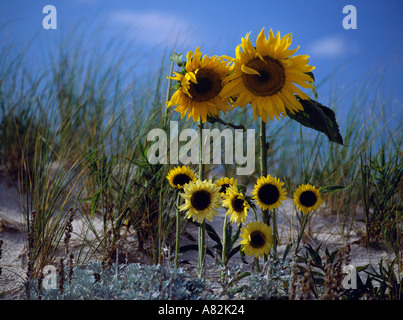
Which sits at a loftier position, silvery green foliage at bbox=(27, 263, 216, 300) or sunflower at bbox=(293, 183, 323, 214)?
sunflower at bbox=(293, 183, 323, 214)

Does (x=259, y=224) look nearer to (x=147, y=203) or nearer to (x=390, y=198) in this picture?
(x=147, y=203)

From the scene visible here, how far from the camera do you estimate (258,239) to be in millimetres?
1402

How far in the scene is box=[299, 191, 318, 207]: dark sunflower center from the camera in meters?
1.50

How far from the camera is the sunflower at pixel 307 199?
150 centimetres

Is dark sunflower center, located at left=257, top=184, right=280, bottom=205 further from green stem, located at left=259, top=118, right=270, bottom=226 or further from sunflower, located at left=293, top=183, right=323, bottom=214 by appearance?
sunflower, located at left=293, top=183, right=323, bottom=214

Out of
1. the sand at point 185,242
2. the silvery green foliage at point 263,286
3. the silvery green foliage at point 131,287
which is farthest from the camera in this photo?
the sand at point 185,242

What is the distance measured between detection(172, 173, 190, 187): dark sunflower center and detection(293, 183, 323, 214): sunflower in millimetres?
418

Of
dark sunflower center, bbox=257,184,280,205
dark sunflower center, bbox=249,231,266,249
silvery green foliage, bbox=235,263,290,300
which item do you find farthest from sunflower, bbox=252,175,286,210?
silvery green foliage, bbox=235,263,290,300

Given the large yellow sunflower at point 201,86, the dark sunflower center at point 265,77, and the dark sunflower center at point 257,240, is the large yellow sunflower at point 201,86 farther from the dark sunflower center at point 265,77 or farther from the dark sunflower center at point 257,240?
the dark sunflower center at point 257,240

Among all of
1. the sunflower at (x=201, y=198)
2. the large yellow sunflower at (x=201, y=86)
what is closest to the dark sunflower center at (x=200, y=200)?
the sunflower at (x=201, y=198)

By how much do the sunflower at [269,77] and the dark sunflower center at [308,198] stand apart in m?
0.34

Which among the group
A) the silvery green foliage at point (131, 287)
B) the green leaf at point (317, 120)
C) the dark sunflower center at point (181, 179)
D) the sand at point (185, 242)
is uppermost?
the green leaf at point (317, 120)

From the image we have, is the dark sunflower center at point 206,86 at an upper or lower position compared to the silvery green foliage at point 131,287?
upper

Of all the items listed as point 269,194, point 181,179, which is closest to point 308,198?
point 269,194
